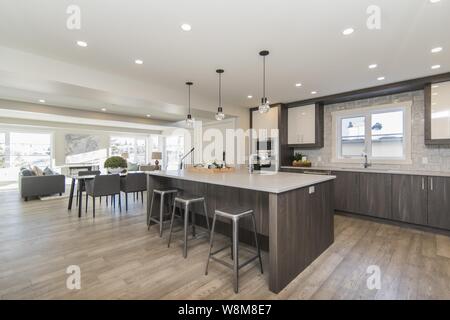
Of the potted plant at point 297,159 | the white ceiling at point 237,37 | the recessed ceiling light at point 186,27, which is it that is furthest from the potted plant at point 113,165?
the potted plant at point 297,159

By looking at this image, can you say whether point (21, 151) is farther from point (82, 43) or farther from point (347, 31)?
point (347, 31)

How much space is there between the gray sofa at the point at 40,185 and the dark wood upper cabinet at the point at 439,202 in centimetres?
794

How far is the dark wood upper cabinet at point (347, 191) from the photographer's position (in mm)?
3912

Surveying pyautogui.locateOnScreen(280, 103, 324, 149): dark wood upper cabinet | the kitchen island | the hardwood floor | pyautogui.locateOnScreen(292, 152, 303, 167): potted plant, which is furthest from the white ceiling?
the hardwood floor

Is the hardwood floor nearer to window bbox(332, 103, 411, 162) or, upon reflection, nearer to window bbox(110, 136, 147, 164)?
window bbox(332, 103, 411, 162)

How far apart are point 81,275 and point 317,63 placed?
3.79 m

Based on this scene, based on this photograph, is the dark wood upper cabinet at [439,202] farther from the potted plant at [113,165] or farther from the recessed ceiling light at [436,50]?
the potted plant at [113,165]

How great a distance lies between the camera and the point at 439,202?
10.3 feet

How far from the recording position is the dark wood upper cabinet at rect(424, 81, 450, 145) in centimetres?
329

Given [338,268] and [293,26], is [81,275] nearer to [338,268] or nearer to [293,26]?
[338,268]

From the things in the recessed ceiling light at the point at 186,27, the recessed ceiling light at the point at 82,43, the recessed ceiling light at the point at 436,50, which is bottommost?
the recessed ceiling light at the point at 436,50

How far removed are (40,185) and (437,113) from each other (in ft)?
27.5

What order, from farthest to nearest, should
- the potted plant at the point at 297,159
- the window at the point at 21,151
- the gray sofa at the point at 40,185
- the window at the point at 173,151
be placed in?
the window at the point at 173,151, the window at the point at 21,151, the gray sofa at the point at 40,185, the potted plant at the point at 297,159

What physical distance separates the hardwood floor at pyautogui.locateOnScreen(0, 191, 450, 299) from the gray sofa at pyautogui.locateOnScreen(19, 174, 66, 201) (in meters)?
2.12
